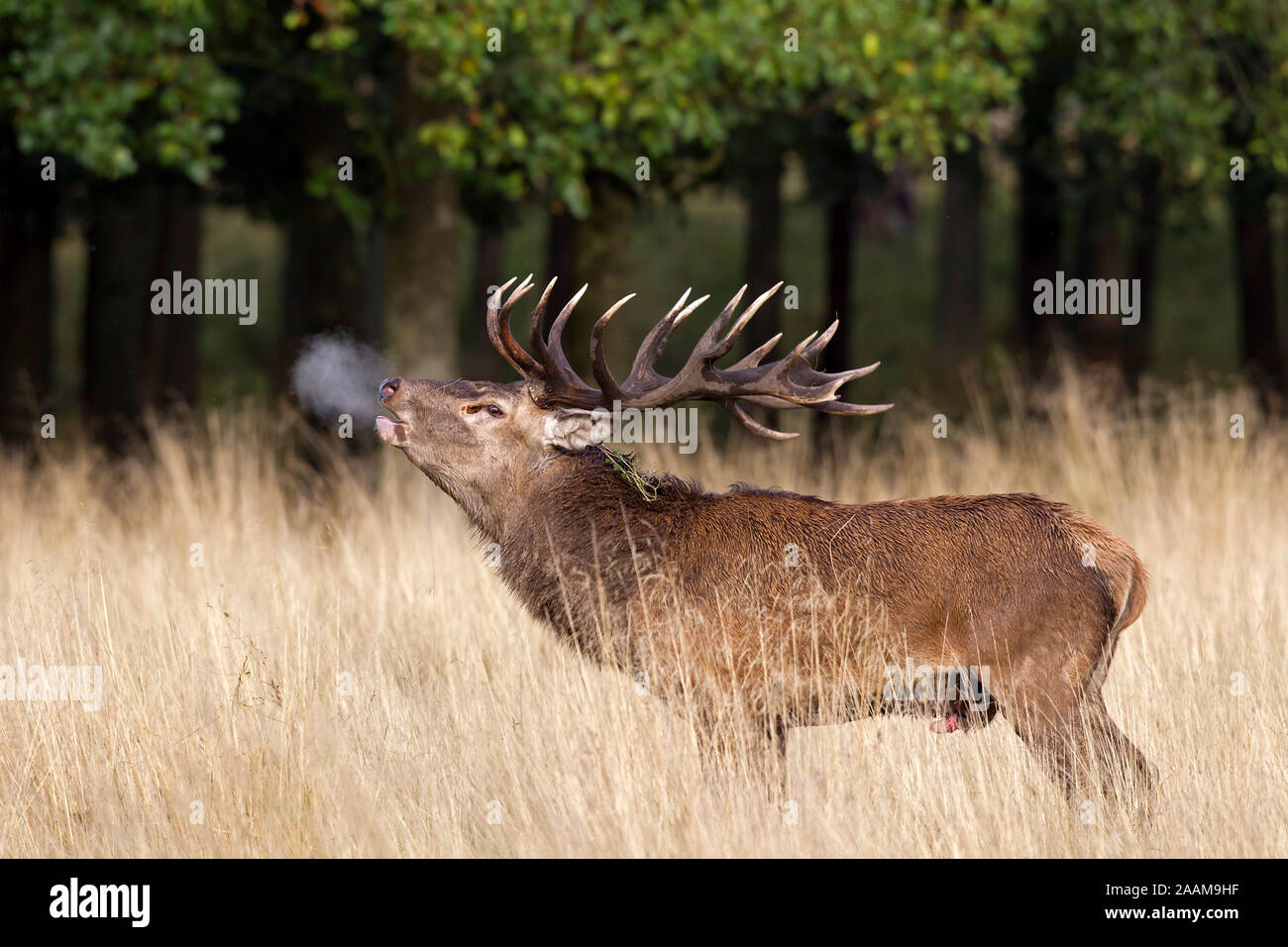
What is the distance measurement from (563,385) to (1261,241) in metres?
13.3

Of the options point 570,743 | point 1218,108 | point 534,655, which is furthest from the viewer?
point 1218,108

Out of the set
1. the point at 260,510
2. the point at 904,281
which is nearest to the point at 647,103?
the point at 260,510

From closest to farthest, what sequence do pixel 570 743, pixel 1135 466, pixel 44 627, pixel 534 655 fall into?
pixel 570 743, pixel 44 627, pixel 534 655, pixel 1135 466

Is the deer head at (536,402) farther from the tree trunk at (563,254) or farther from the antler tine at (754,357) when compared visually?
the tree trunk at (563,254)

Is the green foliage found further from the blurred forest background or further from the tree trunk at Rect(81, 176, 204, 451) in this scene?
the tree trunk at Rect(81, 176, 204, 451)

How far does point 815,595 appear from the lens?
5.04m

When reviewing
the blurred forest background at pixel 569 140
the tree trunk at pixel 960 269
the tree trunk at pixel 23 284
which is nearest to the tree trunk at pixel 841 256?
the blurred forest background at pixel 569 140

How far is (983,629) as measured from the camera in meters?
4.88

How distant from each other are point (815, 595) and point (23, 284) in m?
12.3

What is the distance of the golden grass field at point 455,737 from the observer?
4.55 metres

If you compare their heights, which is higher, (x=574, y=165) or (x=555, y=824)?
(x=574, y=165)

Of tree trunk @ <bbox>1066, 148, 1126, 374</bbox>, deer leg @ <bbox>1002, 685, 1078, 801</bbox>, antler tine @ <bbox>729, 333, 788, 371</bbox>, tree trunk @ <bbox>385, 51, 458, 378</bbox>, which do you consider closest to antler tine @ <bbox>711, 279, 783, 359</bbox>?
antler tine @ <bbox>729, 333, 788, 371</bbox>

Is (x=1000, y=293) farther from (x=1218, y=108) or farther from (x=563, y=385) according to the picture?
(x=563, y=385)

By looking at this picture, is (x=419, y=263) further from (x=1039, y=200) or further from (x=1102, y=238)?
(x=1102, y=238)
